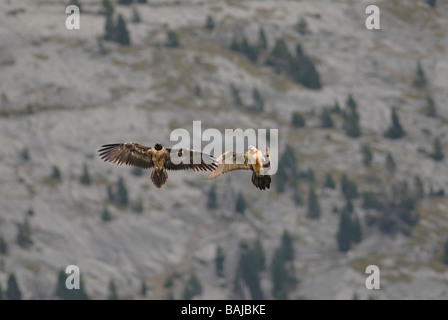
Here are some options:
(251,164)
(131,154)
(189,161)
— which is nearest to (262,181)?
(251,164)

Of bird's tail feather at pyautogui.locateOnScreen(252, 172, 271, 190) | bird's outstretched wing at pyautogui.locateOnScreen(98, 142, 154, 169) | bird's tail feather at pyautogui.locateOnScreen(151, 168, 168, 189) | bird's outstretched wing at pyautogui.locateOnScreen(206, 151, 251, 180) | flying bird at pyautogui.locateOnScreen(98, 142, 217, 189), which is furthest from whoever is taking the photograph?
A: bird's outstretched wing at pyautogui.locateOnScreen(98, 142, 154, 169)

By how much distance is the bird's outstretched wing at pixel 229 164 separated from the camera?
261 feet

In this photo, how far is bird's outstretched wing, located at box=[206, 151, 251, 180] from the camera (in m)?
79.5

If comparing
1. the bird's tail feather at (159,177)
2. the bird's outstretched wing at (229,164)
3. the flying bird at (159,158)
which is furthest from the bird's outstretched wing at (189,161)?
the bird's tail feather at (159,177)

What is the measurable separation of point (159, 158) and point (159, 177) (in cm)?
261

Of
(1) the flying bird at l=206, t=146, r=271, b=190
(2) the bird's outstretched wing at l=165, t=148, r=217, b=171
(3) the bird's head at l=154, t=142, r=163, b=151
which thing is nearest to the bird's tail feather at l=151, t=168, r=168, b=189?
(2) the bird's outstretched wing at l=165, t=148, r=217, b=171

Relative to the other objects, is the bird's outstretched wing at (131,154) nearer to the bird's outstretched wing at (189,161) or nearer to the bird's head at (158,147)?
the bird's head at (158,147)

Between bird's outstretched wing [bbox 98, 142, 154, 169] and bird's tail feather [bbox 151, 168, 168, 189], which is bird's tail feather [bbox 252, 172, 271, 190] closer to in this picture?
bird's tail feather [bbox 151, 168, 168, 189]
